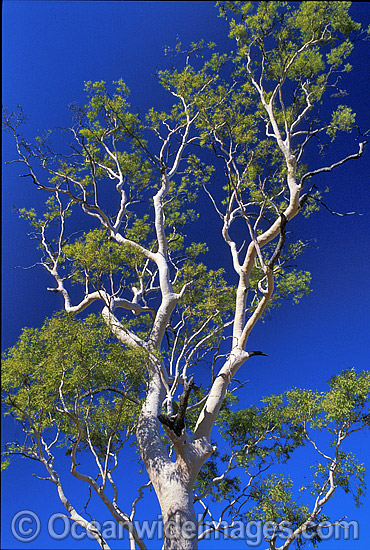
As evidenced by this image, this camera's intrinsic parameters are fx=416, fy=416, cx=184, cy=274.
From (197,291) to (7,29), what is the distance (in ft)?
25.9

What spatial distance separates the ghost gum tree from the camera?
25.8ft

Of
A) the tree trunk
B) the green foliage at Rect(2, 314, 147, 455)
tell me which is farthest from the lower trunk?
the green foliage at Rect(2, 314, 147, 455)

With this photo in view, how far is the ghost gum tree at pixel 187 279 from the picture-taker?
25.8ft

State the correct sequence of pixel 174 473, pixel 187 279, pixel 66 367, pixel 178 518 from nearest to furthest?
pixel 178 518
pixel 174 473
pixel 66 367
pixel 187 279

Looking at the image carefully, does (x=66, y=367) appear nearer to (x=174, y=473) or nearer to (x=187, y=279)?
(x=174, y=473)

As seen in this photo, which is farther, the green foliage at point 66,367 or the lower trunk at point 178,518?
the green foliage at point 66,367

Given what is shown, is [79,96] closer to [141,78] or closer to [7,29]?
[141,78]

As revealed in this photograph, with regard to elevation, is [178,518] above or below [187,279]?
below

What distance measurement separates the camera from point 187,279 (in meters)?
12.0

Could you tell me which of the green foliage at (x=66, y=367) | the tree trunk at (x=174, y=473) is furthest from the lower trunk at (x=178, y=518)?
the green foliage at (x=66, y=367)

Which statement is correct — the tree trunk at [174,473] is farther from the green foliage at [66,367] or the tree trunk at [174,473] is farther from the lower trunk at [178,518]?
the green foliage at [66,367]

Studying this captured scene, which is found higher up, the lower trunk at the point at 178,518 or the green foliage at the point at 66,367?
the green foliage at the point at 66,367

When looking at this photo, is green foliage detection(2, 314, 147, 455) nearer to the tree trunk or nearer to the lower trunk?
the tree trunk

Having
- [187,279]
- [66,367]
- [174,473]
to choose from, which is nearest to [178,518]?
[174,473]
